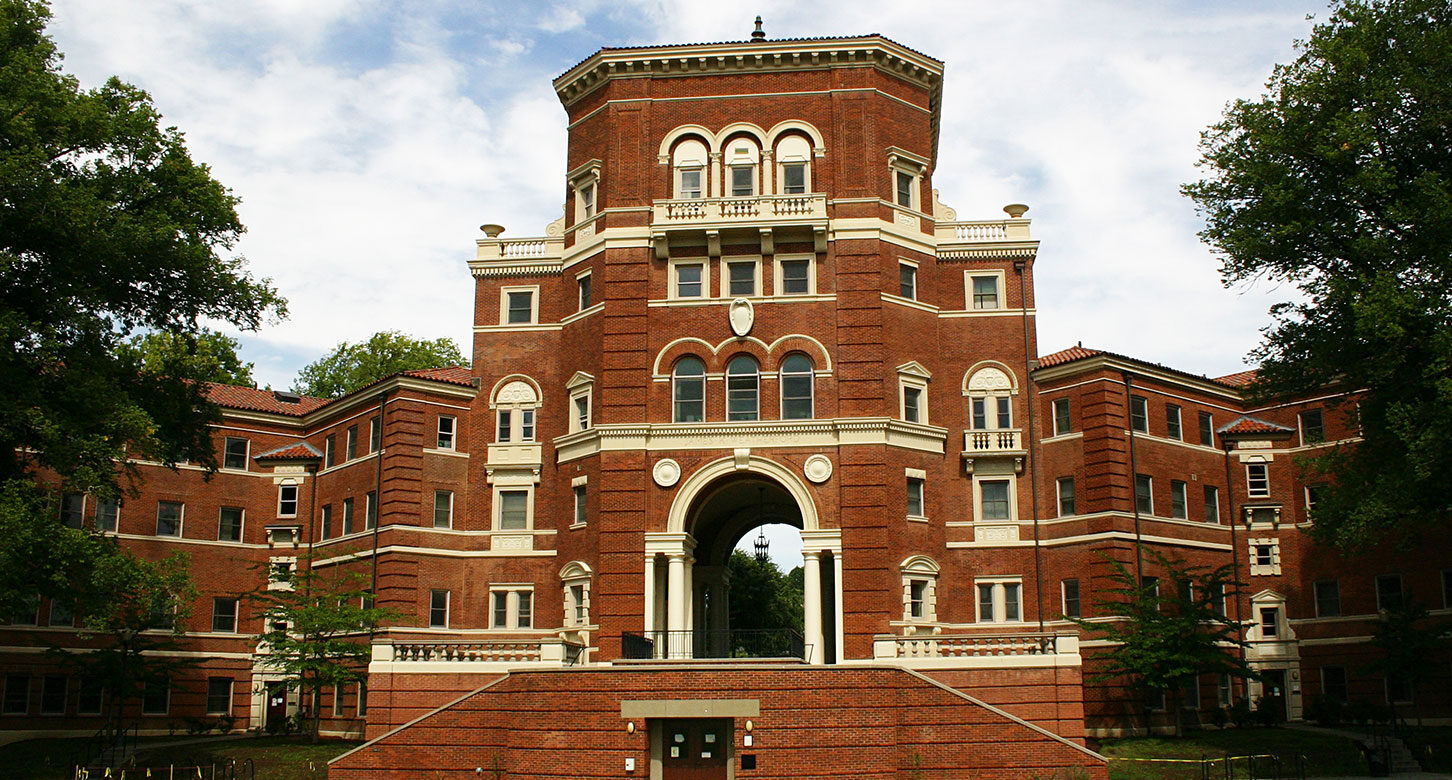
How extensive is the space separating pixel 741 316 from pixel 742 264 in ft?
6.90

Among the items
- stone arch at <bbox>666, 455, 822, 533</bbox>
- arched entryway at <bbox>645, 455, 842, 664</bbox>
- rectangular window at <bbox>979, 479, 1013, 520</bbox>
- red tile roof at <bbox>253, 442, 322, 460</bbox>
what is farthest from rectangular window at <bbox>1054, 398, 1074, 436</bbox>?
red tile roof at <bbox>253, 442, 322, 460</bbox>

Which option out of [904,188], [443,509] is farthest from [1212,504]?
[443,509]

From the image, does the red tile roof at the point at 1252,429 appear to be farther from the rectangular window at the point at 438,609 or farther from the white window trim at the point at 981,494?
the rectangular window at the point at 438,609

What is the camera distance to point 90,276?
3544 centimetres

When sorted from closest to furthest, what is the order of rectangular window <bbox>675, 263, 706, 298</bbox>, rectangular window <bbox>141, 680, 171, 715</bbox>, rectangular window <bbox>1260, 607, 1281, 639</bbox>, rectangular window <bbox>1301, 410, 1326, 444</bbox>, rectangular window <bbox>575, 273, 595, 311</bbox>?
1. rectangular window <bbox>675, 263, 706, 298</bbox>
2. rectangular window <bbox>575, 273, 595, 311</bbox>
3. rectangular window <bbox>141, 680, 171, 715</bbox>
4. rectangular window <bbox>1260, 607, 1281, 639</bbox>
5. rectangular window <bbox>1301, 410, 1326, 444</bbox>

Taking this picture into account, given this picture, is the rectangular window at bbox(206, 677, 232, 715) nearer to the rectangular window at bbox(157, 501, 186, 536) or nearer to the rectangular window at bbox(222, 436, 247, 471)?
the rectangular window at bbox(157, 501, 186, 536)

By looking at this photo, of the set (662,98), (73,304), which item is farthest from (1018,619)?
(73,304)

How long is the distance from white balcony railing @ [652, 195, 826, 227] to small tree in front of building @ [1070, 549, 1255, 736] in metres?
15.7

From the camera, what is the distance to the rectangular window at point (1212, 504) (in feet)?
163

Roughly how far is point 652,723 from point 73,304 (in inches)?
743

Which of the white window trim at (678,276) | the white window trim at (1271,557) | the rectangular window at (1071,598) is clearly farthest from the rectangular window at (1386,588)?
the white window trim at (678,276)

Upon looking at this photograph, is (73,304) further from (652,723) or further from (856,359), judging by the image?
(856,359)

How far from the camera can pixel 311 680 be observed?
4244 cm

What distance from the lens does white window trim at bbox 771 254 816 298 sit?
4456cm
